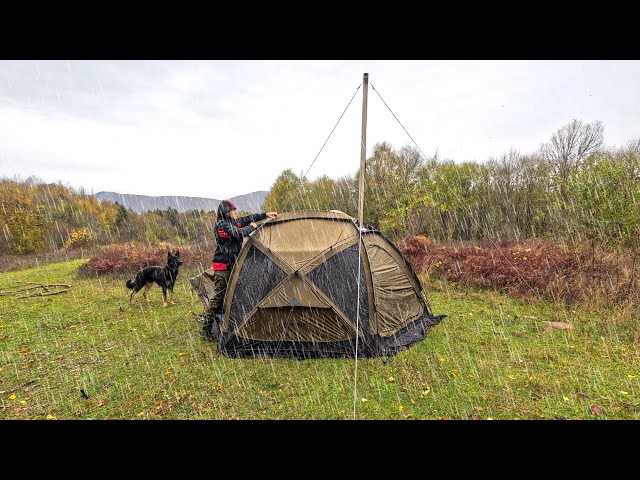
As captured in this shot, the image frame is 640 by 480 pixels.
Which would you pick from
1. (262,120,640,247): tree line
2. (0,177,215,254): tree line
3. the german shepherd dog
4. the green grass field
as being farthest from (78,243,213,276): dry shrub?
(262,120,640,247): tree line

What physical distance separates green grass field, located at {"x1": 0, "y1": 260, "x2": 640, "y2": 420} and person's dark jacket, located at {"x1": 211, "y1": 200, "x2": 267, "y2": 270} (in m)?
1.42

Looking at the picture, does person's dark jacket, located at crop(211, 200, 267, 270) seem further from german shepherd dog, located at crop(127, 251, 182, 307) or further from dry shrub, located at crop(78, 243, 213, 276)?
dry shrub, located at crop(78, 243, 213, 276)

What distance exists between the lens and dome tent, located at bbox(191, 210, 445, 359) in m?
5.22

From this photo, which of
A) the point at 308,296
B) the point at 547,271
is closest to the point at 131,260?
the point at 308,296

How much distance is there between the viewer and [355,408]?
3951 mm

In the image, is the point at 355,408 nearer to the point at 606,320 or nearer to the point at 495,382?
the point at 495,382

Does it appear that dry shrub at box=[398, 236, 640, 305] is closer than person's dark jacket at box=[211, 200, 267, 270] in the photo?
No

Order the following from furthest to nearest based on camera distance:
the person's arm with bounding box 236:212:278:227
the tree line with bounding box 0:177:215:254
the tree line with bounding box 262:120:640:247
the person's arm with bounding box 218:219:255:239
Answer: the tree line with bounding box 0:177:215:254 → the tree line with bounding box 262:120:640:247 → the person's arm with bounding box 236:212:278:227 → the person's arm with bounding box 218:219:255:239

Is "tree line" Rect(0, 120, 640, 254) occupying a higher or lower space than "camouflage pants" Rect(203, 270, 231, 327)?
higher

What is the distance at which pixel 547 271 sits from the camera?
8.66 meters

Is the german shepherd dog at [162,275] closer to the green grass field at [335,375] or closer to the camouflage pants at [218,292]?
the green grass field at [335,375]

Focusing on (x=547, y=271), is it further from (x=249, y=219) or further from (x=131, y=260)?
(x=131, y=260)

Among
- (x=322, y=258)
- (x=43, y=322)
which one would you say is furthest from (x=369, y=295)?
(x=43, y=322)

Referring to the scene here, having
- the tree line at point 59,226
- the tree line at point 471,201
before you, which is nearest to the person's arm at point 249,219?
the tree line at point 471,201
